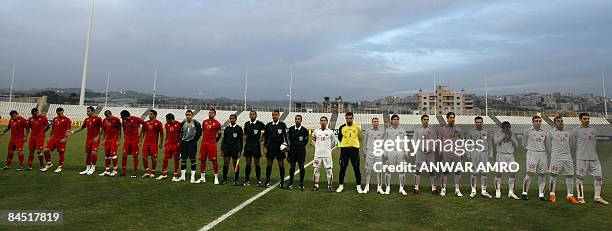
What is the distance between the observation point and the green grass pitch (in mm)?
5480

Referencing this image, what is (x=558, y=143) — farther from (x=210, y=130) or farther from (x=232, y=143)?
(x=210, y=130)

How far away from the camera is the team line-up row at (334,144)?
25.8 ft

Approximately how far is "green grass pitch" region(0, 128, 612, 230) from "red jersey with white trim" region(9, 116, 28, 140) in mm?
2148

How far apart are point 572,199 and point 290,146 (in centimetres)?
664

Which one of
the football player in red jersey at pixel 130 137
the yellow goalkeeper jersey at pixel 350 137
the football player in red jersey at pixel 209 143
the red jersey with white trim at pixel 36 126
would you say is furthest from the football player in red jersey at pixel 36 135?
the yellow goalkeeper jersey at pixel 350 137

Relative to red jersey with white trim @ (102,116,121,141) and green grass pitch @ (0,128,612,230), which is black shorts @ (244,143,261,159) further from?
red jersey with white trim @ (102,116,121,141)

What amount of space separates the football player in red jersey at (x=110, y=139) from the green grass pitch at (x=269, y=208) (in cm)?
91

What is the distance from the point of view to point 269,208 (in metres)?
6.50

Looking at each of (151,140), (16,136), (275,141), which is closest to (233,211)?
(275,141)

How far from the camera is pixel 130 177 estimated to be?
9570 mm

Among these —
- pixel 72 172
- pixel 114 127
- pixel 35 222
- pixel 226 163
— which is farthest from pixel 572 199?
pixel 72 172

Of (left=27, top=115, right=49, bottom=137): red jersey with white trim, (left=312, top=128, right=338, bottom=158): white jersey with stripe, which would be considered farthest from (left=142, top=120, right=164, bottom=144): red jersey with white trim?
(left=312, top=128, right=338, bottom=158): white jersey with stripe

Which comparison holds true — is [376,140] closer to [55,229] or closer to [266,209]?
[266,209]

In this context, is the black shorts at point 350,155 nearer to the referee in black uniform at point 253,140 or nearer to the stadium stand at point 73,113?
the referee in black uniform at point 253,140
